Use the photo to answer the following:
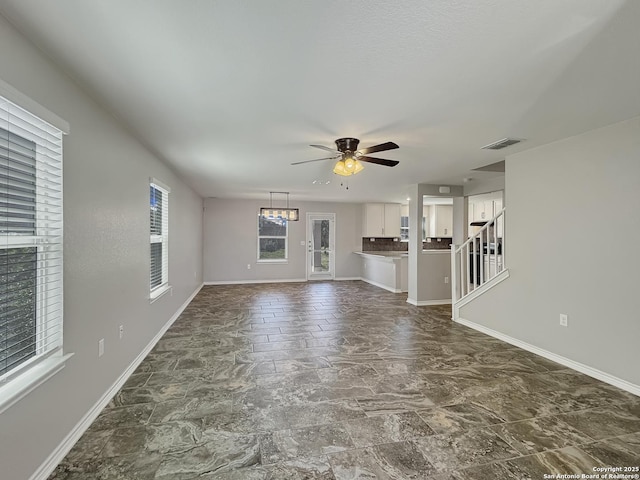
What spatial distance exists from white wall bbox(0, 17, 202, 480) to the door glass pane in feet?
19.6

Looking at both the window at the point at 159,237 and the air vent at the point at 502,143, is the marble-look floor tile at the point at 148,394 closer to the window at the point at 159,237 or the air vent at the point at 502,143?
the window at the point at 159,237

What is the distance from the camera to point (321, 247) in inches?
370

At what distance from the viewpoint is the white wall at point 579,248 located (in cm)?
280

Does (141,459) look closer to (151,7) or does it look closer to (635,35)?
(151,7)

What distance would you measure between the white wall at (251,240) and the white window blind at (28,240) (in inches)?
268

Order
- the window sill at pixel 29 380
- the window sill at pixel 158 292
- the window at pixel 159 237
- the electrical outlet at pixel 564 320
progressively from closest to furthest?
1. the window sill at pixel 29 380
2. the electrical outlet at pixel 564 320
3. the window sill at pixel 158 292
4. the window at pixel 159 237

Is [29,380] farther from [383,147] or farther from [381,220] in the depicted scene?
[381,220]

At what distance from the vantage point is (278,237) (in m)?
9.05

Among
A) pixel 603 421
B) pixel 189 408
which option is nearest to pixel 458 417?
pixel 603 421

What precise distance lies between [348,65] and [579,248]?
3.06 meters

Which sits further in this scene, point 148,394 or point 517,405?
point 148,394

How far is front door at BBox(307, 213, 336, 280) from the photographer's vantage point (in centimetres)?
922

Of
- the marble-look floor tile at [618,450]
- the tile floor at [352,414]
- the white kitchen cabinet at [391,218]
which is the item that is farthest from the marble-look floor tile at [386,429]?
the white kitchen cabinet at [391,218]

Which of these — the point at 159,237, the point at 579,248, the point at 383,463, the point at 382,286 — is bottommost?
the point at 383,463
